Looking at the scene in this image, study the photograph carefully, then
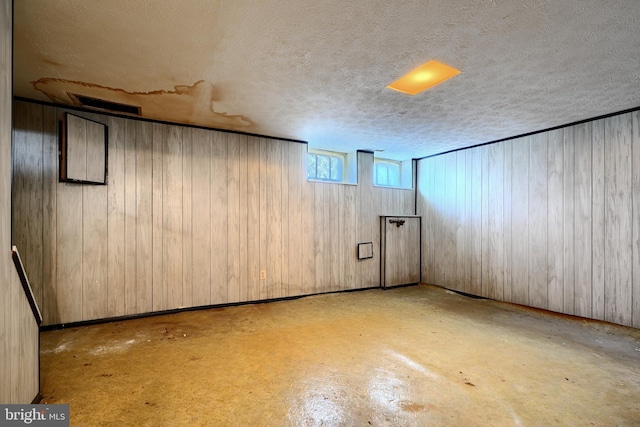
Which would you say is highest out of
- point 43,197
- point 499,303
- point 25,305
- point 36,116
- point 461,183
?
point 36,116

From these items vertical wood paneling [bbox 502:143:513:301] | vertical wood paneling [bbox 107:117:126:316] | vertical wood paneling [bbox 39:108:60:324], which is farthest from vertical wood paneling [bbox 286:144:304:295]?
vertical wood paneling [bbox 502:143:513:301]

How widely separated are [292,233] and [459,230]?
2.79m

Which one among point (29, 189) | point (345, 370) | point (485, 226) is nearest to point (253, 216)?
point (29, 189)

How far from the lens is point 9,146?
1.48 meters

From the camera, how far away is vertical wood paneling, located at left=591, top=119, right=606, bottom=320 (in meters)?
3.24

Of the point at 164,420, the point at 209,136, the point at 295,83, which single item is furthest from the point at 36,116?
the point at 164,420

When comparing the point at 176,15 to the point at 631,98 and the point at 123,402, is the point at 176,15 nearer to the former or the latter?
the point at 123,402

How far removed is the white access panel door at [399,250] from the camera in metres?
5.05

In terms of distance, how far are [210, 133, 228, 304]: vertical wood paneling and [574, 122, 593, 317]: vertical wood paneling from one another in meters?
4.38

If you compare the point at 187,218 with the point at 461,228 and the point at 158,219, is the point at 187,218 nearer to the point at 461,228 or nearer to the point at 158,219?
the point at 158,219

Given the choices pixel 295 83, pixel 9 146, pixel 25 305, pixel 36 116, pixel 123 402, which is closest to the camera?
pixel 9 146

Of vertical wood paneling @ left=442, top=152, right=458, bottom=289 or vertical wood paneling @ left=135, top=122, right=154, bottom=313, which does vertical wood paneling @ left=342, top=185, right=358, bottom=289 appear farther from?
vertical wood paneling @ left=135, top=122, right=154, bottom=313

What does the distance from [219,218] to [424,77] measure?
292 cm

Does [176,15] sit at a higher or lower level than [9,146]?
higher
